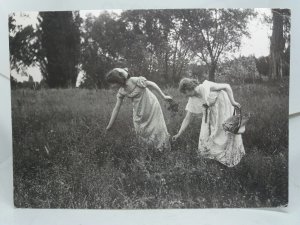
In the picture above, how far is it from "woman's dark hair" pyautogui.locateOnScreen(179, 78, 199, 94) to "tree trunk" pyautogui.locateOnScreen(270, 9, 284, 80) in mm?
407

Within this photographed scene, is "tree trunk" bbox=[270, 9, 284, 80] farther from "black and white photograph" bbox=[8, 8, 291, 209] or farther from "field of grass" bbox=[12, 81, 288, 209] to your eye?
"field of grass" bbox=[12, 81, 288, 209]

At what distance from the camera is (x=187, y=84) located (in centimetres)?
223

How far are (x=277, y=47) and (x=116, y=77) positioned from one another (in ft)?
2.83

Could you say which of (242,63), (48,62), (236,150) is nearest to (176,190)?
(236,150)

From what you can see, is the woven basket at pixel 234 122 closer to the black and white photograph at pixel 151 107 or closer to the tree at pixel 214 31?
the black and white photograph at pixel 151 107

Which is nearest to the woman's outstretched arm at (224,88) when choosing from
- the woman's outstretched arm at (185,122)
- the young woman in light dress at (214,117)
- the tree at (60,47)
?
the young woman in light dress at (214,117)

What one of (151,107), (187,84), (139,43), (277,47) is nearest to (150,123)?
(151,107)

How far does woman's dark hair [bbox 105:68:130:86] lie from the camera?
224 centimetres

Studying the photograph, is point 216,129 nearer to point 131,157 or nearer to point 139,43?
point 131,157

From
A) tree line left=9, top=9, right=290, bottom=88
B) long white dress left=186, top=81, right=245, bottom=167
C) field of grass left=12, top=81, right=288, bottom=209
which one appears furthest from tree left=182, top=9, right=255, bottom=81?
field of grass left=12, top=81, right=288, bottom=209

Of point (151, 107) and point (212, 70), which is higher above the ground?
point (212, 70)

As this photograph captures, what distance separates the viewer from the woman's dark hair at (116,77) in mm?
2238
